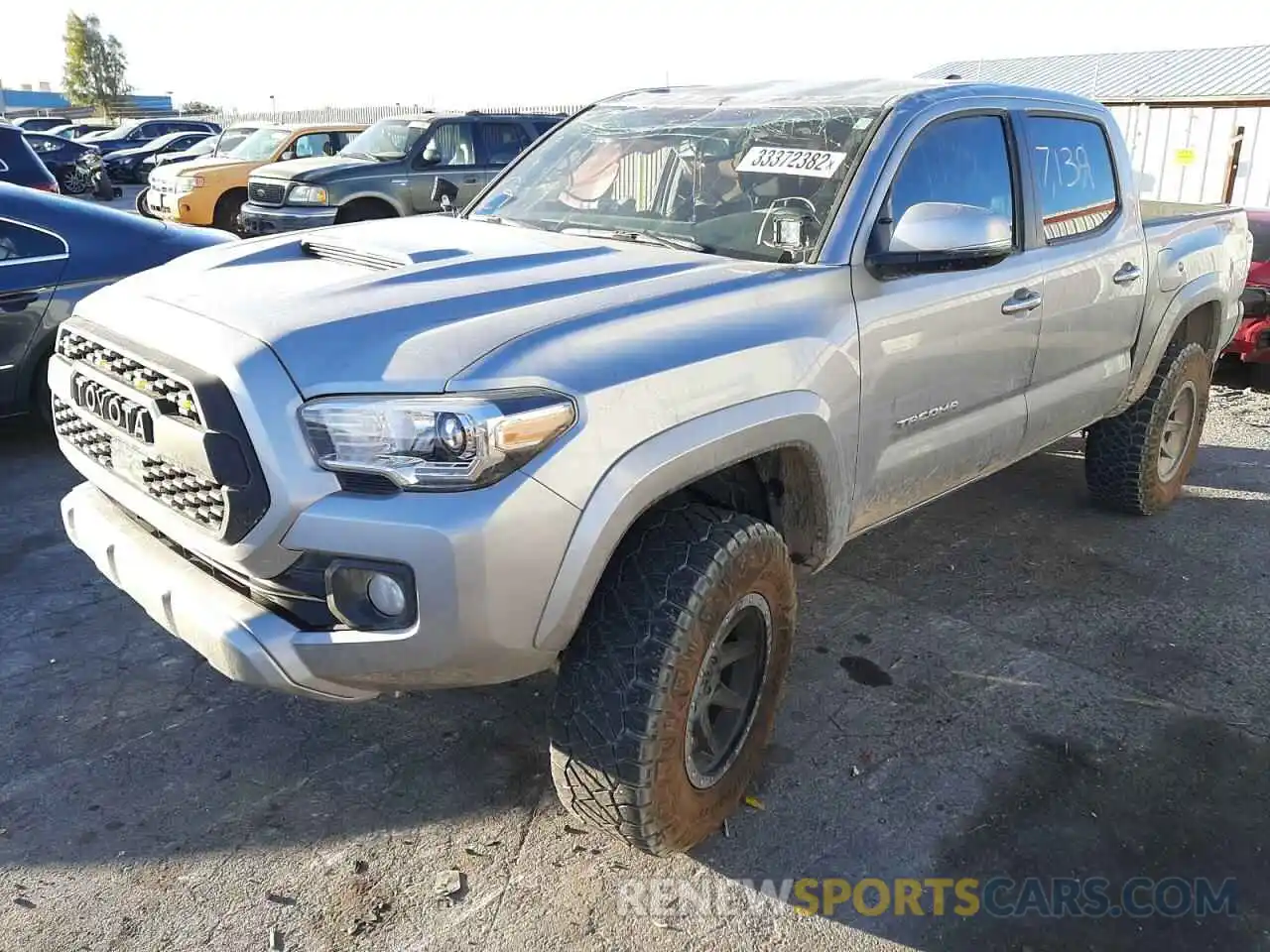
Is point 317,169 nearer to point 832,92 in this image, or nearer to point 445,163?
point 445,163

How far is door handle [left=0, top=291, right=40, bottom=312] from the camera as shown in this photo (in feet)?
17.6

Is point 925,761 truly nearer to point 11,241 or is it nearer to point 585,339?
point 585,339

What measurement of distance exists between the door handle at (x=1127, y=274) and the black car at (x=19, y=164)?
861 cm

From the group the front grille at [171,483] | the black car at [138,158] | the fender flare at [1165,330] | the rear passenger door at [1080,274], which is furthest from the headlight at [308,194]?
the black car at [138,158]

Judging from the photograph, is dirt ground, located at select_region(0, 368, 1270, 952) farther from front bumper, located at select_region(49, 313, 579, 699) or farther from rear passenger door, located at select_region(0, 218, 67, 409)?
rear passenger door, located at select_region(0, 218, 67, 409)

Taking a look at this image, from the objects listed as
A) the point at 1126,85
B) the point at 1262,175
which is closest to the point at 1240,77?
the point at 1126,85

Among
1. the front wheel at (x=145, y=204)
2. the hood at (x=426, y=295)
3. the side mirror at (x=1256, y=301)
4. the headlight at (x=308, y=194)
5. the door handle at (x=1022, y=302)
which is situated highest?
the hood at (x=426, y=295)

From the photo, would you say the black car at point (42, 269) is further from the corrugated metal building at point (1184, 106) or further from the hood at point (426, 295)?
the corrugated metal building at point (1184, 106)

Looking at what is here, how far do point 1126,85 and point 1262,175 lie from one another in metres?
11.8

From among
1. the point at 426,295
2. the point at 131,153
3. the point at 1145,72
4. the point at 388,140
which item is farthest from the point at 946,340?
the point at 131,153

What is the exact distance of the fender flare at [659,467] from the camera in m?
2.30

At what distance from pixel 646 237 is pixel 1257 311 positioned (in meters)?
5.94

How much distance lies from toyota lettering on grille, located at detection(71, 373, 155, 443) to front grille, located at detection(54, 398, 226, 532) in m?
0.05

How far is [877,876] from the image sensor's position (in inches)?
107
